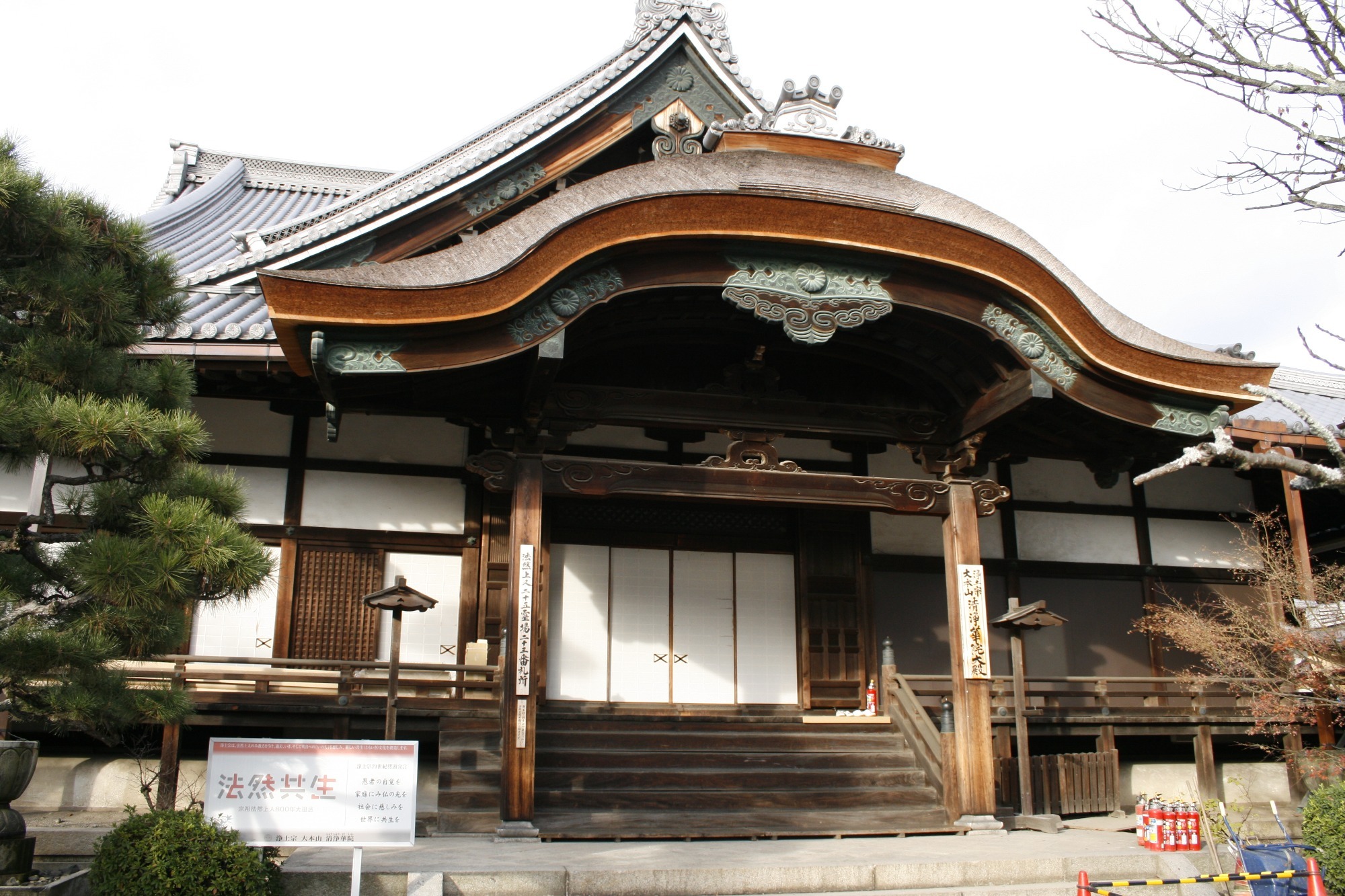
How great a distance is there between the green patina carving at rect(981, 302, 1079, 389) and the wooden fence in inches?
146

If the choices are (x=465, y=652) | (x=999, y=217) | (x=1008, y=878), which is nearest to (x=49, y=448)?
(x=465, y=652)

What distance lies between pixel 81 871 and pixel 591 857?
3.18m

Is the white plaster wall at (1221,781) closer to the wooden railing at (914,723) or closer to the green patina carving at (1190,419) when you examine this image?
the wooden railing at (914,723)

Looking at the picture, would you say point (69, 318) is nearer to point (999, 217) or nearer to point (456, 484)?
point (456, 484)

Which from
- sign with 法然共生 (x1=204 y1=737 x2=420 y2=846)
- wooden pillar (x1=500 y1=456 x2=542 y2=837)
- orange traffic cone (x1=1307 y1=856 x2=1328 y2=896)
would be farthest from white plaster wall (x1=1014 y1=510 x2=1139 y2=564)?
sign with 法然共生 (x1=204 y1=737 x2=420 y2=846)

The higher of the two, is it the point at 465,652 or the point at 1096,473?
the point at 1096,473

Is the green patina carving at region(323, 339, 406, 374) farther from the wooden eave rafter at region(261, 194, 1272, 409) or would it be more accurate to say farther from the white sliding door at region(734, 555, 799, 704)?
the white sliding door at region(734, 555, 799, 704)

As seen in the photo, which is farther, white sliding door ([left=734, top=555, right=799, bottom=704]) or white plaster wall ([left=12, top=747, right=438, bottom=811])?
white sliding door ([left=734, top=555, right=799, bottom=704])

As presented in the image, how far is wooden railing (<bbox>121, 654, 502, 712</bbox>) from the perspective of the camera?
9422mm

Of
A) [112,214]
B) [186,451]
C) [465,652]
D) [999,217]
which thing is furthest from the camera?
[465,652]

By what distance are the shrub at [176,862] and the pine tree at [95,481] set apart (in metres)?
0.60

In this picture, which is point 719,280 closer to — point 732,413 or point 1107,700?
point 732,413

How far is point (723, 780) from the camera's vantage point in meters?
9.63

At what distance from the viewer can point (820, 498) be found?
10164 mm
